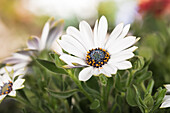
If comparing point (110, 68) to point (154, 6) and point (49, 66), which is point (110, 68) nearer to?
point (49, 66)

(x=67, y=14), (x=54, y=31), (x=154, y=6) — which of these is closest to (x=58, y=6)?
(x=67, y=14)

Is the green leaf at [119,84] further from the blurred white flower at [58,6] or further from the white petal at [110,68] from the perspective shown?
the blurred white flower at [58,6]

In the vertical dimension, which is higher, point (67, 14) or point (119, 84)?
point (67, 14)

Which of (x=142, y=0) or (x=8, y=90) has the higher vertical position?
(x=142, y=0)

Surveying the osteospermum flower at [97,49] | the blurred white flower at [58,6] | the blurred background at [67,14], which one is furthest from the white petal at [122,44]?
the blurred white flower at [58,6]

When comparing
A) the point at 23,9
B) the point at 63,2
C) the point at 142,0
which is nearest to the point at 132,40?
the point at 142,0

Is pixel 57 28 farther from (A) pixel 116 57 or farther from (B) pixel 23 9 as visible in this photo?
(B) pixel 23 9
